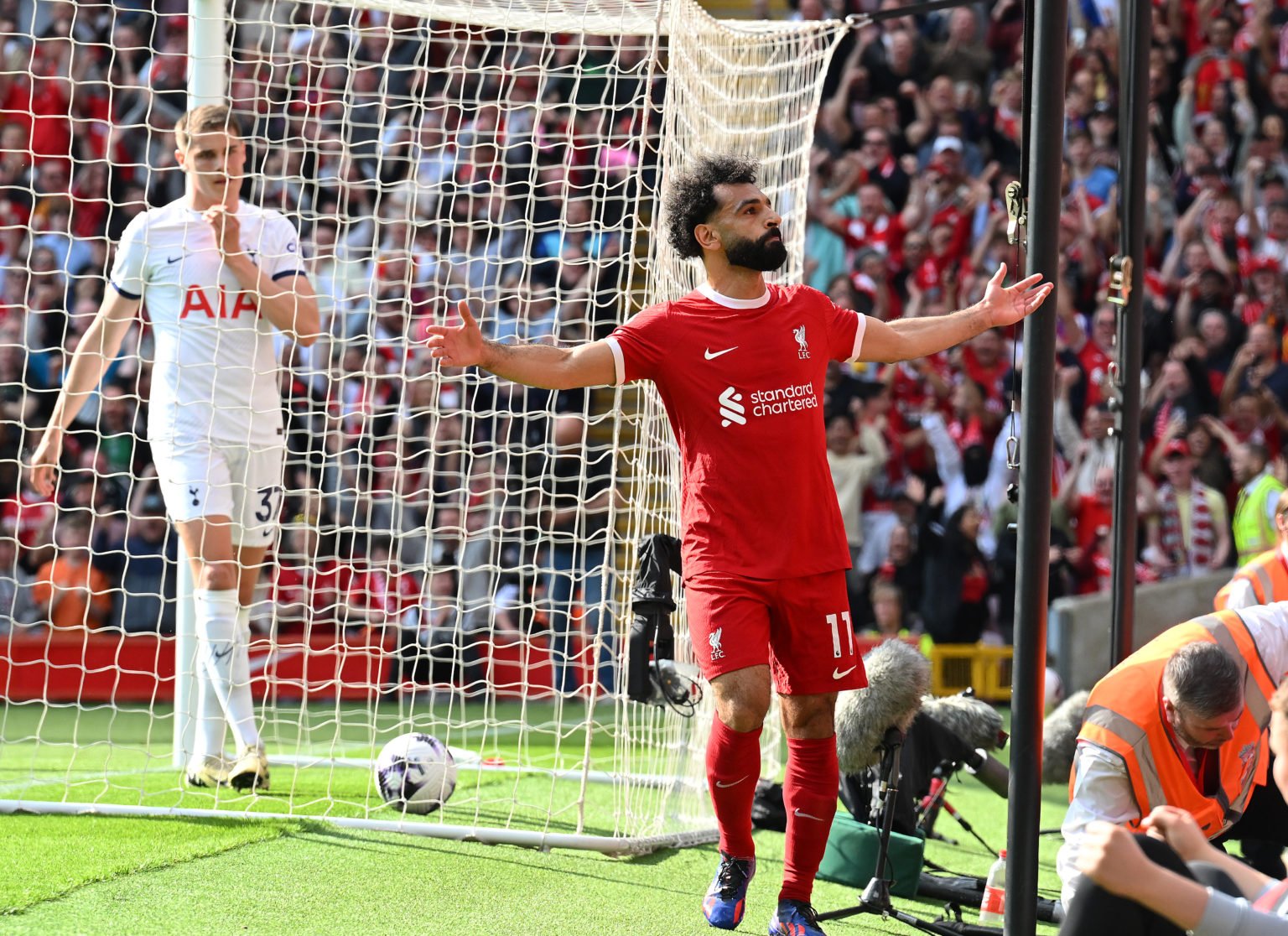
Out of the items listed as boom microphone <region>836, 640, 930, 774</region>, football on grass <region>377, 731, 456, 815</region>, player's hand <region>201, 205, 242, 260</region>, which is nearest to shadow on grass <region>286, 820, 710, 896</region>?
football on grass <region>377, 731, 456, 815</region>

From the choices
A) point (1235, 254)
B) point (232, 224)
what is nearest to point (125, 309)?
point (232, 224)

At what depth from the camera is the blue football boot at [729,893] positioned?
13.7ft

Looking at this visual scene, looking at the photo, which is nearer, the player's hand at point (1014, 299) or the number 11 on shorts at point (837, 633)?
the player's hand at point (1014, 299)

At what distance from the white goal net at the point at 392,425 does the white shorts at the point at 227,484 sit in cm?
16

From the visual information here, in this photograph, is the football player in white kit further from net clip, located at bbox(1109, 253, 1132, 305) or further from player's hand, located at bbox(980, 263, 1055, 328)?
net clip, located at bbox(1109, 253, 1132, 305)

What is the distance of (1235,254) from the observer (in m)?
11.6

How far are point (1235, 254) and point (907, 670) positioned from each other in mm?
8165

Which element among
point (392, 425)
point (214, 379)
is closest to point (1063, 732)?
point (214, 379)

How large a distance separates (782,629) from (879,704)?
667mm

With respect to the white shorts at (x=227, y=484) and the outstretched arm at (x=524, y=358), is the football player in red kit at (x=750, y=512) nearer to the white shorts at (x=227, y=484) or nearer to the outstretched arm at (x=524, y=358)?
the outstretched arm at (x=524, y=358)

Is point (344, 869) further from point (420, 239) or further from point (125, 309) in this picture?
point (420, 239)

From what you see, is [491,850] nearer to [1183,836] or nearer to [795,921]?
[795,921]

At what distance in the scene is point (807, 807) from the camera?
13.7 feet

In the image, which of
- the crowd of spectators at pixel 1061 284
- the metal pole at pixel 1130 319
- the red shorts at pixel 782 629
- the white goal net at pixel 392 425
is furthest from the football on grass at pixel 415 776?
the crowd of spectators at pixel 1061 284
